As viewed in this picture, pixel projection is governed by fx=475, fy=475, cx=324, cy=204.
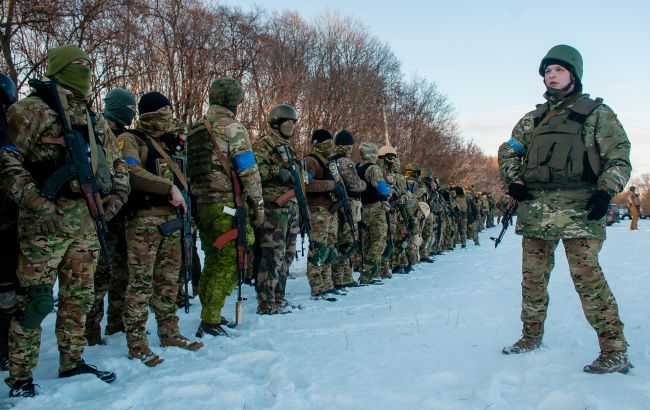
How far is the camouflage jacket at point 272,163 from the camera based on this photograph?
524cm

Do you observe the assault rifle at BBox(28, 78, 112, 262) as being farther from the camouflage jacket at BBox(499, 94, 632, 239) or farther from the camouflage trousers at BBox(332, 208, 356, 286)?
the camouflage trousers at BBox(332, 208, 356, 286)

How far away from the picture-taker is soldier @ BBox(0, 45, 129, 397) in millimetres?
2787

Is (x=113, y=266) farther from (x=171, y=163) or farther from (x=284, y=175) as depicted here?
(x=284, y=175)

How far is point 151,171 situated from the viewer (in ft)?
12.5

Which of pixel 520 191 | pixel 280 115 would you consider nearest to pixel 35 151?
pixel 280 115

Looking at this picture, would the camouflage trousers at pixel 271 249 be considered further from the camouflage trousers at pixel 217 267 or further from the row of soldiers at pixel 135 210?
the camouflage trousers at pixel 217 267

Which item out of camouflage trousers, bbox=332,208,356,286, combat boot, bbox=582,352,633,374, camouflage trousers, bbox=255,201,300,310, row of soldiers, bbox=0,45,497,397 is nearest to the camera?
row of soldiers, bbox=0,45,497,397

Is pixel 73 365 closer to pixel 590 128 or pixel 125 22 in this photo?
pixel 590 128

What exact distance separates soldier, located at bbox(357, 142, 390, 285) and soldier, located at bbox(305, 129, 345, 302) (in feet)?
4.02

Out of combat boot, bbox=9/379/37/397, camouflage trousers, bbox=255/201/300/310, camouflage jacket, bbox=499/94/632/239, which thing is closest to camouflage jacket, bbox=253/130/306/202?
camouflage trousers, bbox=255/201/300/310

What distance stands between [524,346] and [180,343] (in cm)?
267

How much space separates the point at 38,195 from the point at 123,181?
59 cm

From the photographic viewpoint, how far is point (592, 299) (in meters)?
3.16

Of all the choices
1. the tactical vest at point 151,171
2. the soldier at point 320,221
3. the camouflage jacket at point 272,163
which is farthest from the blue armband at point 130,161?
the soldier at point 320,221
